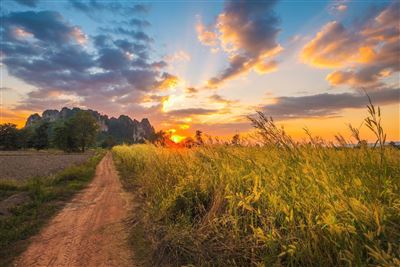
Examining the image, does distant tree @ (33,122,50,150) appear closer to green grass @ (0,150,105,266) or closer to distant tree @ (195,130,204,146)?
green grass @ (0,150,105,266)

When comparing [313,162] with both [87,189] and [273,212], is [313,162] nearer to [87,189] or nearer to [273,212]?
[273,212]

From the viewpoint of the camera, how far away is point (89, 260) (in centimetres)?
627

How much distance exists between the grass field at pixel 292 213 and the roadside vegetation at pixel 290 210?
0.01 m

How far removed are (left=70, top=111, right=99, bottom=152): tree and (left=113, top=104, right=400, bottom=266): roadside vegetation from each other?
373ft

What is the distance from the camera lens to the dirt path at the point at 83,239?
6328mm

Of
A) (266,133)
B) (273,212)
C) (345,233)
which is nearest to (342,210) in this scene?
(345,233)

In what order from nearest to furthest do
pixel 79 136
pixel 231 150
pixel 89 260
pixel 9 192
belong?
pixel 89 260, pixel 231 150, pixel 9 192, pixel 79 136

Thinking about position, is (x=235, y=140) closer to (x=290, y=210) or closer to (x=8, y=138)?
(x=290, y=210)

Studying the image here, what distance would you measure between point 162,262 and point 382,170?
12.6 ft

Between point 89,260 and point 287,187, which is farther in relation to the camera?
point 89,260

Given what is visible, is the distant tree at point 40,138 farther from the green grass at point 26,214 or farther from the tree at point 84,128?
the green grass at point 26,214

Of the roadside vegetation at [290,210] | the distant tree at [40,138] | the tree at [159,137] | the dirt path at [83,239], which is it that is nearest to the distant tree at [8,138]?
the distant tree at [40,138]

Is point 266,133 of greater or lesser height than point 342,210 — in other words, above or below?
above

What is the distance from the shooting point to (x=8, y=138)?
411 ft
